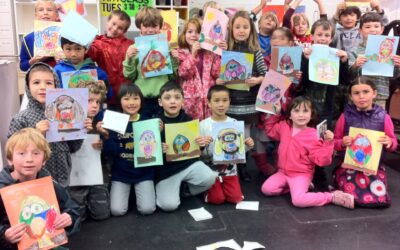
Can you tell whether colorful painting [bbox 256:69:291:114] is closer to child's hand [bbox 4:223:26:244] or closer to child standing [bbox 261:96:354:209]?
child standing [bbox 261:96:354:209]

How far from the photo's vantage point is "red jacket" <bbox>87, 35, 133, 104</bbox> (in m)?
3.33

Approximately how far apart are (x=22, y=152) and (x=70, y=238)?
35.8 inches

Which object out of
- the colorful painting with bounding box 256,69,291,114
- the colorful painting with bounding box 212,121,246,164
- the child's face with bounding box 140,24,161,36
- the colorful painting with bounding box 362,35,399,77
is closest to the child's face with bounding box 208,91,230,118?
the colorful painting with bounding box 212,121,246,164

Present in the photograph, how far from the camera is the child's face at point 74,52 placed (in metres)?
3.04

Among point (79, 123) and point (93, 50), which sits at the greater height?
point (93, 50)

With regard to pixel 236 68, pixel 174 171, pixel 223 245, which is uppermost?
pixel 236 68

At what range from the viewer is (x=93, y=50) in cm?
333

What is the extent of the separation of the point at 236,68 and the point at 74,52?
1.31 m

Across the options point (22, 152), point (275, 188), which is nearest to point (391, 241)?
point (275, 188)

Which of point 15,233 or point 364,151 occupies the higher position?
point 364,151

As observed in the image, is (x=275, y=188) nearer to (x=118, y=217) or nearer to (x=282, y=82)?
(x=282, y=82)

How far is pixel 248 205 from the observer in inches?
121

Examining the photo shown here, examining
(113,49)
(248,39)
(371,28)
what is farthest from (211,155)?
(371,28)

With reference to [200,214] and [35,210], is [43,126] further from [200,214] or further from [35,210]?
[200,214]
